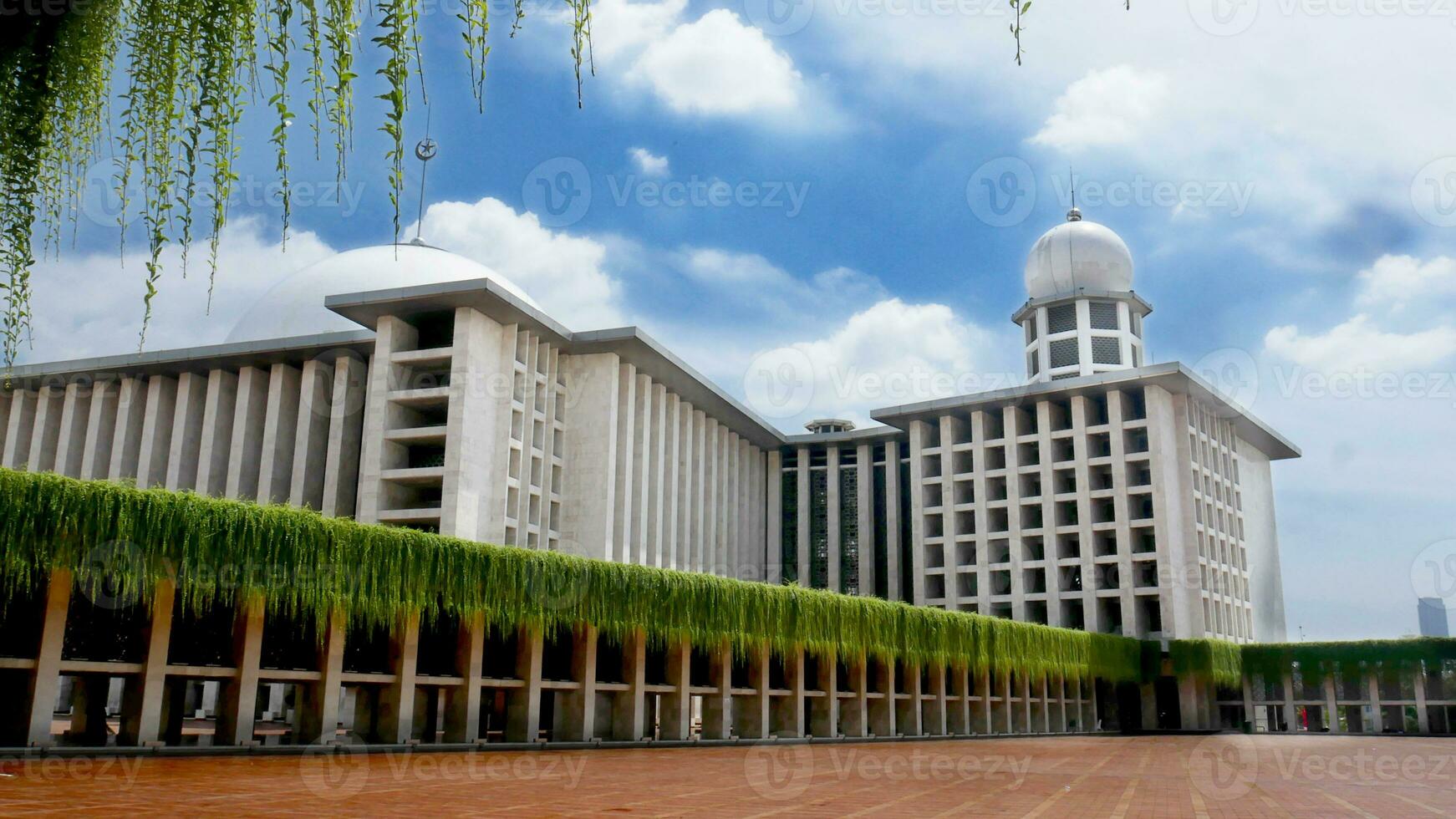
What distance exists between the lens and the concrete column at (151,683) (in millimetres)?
16922

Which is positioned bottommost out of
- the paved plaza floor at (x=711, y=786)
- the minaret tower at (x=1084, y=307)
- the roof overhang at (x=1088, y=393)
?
the paved plaza floor at (x=711, y=786)

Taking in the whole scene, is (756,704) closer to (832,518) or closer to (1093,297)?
(832,518)

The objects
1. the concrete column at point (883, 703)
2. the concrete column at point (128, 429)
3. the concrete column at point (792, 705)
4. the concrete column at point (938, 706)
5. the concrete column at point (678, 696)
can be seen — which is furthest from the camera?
the concrete column at point (128, 429)

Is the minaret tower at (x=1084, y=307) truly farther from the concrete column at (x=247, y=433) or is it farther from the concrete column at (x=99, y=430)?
the concrete column at (x=99, y=430)

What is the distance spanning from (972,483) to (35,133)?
180 feet

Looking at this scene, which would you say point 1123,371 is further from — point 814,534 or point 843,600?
point 843,600

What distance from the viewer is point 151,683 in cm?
1712

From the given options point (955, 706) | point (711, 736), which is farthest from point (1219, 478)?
point (711, 736)

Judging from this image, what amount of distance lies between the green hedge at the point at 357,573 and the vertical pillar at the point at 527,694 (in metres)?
0.70
